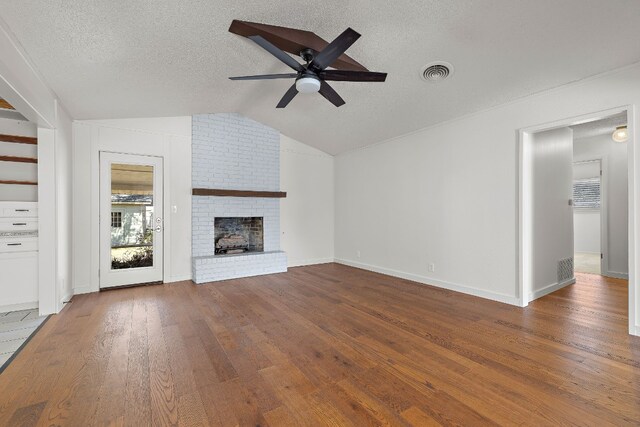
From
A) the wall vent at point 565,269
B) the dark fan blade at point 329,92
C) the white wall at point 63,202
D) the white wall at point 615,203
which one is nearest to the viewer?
the dark fan blade at point 329,92

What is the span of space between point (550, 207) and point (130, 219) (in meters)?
6.44

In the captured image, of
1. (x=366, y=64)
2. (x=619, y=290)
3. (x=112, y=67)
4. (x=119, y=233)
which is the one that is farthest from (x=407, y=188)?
(x=119, y=233)

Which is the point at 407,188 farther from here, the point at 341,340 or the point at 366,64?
the point at 341,340

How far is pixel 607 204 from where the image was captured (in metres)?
5.35

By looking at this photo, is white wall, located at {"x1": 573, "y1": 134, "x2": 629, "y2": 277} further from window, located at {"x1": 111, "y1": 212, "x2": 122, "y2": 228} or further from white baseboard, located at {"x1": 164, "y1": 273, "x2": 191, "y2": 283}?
window, located at {"x1": 111, "y1": 212, "x2": 122, "y2": 228}

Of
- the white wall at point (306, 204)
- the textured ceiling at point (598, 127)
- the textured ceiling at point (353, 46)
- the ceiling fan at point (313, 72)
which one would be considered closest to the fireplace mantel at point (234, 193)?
the white wall at point (306, 204)

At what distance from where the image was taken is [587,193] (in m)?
7.62

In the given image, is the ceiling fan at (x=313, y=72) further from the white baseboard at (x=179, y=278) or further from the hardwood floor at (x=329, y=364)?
the white baseboard at (x=179, y=278)

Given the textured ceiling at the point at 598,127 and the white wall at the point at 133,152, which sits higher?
the textured ceiling at the point at 598,127

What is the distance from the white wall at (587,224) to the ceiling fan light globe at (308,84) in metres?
7.88

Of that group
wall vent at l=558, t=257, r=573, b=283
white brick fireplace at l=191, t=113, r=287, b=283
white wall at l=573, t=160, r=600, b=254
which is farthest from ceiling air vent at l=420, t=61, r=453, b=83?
white wall at l=573, t=160, r=600, b=254

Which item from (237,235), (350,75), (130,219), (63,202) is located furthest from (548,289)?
(63,202)

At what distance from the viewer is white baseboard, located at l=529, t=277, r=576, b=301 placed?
387cm

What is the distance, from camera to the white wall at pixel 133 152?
14.3 ft
